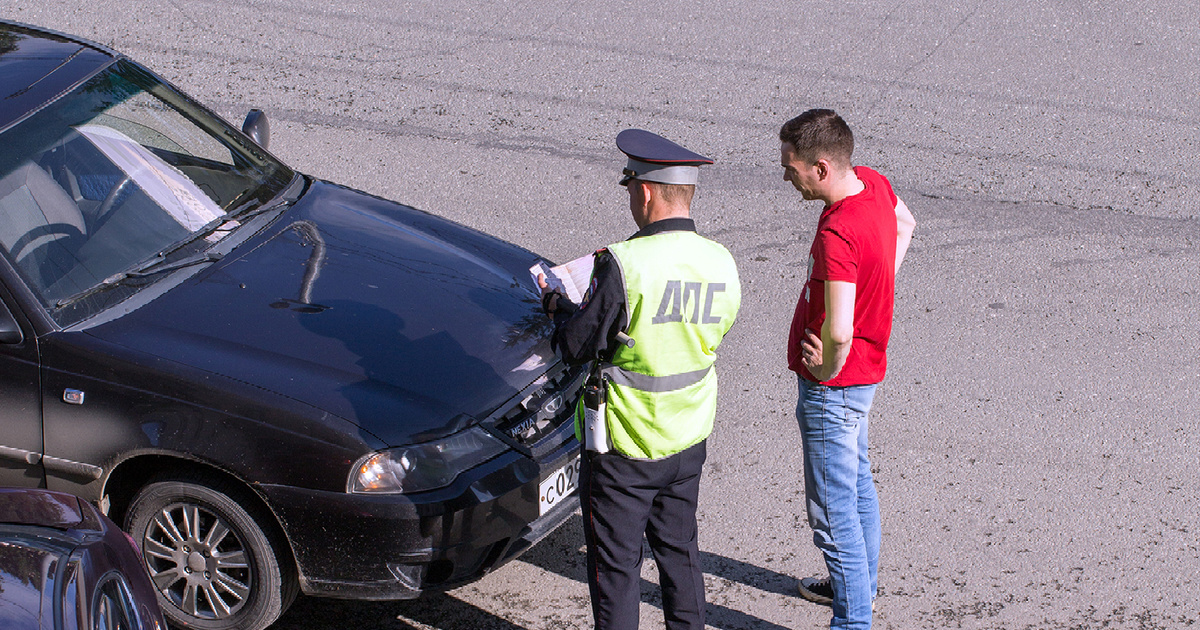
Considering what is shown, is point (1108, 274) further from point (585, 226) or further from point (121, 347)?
point (121, 347)

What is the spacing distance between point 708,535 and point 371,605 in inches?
53.3

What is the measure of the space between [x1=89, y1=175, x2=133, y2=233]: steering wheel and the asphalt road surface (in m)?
1.59

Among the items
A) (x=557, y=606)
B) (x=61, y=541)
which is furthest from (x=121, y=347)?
(x=557, y=606)

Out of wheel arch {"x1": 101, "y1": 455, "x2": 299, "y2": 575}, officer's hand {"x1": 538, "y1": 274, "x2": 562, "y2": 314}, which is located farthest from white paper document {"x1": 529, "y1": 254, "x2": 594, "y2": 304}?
wheel arch {"x1": 101, "y1": 455, "x2": 299, "y2": 575}

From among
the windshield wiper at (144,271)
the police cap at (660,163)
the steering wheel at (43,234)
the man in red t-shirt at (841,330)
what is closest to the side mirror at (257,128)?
the windshield wiper at (144,271)

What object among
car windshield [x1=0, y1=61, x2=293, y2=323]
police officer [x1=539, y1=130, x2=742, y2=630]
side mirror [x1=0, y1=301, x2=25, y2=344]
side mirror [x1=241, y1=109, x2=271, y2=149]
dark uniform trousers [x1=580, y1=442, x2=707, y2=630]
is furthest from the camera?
side mirror [x1=241, y1=109, x2=271, y2=149]

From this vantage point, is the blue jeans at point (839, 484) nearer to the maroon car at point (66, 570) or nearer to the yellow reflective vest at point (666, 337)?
the yellow reflective vest at point (666, 337)

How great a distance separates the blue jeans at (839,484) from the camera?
3668 millimetres

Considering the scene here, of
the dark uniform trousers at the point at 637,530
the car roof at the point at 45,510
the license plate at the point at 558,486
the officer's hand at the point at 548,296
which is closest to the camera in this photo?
the car roof at the point at 45,510

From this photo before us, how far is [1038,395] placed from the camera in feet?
17.7

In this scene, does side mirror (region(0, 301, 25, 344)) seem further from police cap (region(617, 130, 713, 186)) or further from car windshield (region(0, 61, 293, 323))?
police cap (region(617, 130, 713, 186))

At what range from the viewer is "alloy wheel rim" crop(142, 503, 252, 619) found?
3.70 meters

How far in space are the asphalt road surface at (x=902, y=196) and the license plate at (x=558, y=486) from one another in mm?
499

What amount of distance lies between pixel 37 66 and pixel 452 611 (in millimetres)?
2676
